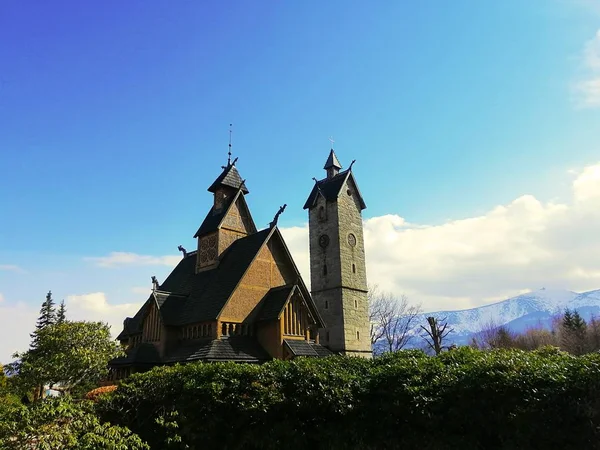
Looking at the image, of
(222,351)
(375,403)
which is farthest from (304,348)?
(375,403)

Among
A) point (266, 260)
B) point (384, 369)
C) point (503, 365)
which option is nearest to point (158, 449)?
point (384, 369)

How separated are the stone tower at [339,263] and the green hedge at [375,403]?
3158cm

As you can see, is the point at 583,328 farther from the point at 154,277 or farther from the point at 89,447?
the point at 89,447

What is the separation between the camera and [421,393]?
29.3 feet

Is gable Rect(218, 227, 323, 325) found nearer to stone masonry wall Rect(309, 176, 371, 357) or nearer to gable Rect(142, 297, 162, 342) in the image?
gable Rect(142, 297, 162, 342)

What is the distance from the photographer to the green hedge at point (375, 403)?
7496 mm

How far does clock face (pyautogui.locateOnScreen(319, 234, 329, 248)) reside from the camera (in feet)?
158

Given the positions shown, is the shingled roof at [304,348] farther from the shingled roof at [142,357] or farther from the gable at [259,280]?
the shingled roof at [142,357]

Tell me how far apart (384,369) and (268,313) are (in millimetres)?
13566

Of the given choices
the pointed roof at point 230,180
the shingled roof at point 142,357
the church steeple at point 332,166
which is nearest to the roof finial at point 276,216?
the pointed roof at point 230,180

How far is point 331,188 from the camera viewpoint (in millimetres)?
50406

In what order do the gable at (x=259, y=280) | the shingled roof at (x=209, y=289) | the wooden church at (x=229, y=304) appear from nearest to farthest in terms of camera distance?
the wooden church at (x=229, y=304) < the gable at (x=259, y=280) < the shingled roof at (x=209, y=289)

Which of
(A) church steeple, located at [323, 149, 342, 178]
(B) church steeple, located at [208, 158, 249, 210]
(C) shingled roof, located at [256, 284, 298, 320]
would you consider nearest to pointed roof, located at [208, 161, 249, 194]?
(B) church steeple, located at [208, 158, 249, 210]

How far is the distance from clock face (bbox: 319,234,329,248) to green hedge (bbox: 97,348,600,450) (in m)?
35.2
